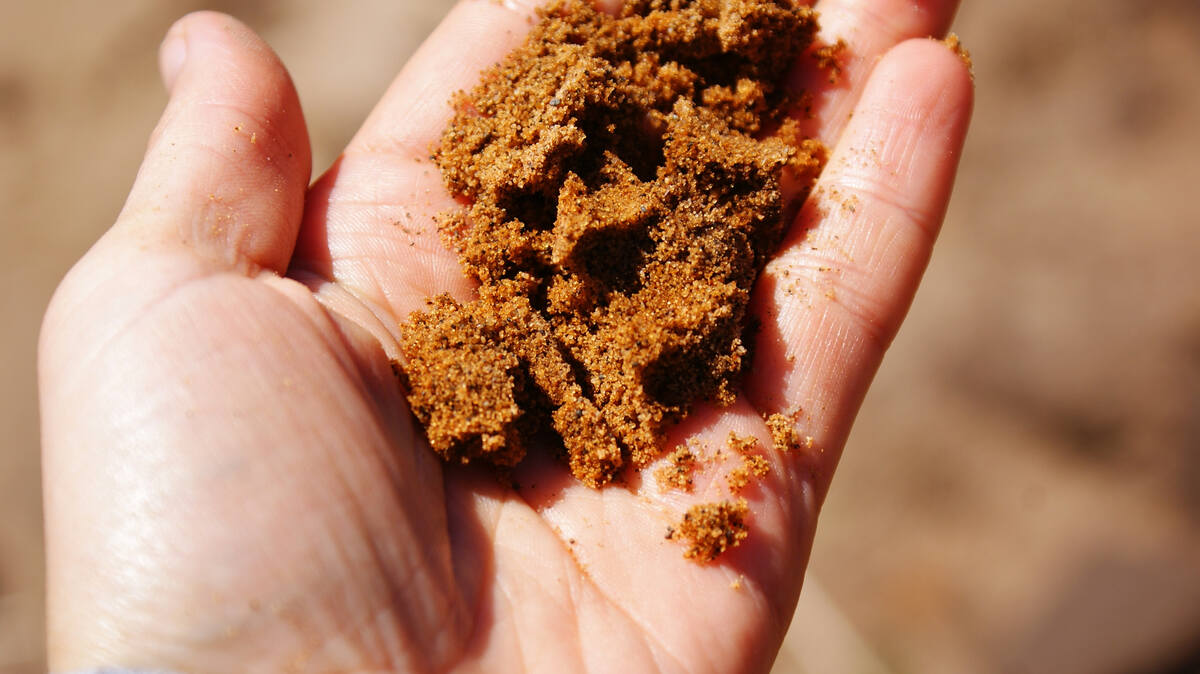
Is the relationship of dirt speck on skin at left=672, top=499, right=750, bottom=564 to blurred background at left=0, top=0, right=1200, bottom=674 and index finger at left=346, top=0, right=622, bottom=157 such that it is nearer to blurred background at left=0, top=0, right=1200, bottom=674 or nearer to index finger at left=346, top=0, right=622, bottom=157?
index finger at left=346, top=0, right=622, bottom=157

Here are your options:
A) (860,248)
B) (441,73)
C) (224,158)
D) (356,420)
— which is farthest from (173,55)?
(860,248)

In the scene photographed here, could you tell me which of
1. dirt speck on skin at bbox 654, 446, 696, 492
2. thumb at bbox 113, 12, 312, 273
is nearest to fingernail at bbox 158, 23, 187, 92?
thumb at bbox 113, 12, 312, 273

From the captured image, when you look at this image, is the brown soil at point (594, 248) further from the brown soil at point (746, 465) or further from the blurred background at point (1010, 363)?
the blurred background at point (1010, 363)

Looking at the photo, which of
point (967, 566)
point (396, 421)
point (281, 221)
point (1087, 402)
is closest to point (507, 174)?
point (281, 221)

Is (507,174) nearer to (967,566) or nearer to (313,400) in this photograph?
(313,400)

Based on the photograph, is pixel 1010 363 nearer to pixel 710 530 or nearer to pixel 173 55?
pixel 710 530

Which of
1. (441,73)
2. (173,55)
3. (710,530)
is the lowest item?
(710,530)

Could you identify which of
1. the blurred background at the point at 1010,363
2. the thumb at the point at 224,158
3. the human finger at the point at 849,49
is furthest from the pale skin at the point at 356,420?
the blurred background at the point at 1010,363
